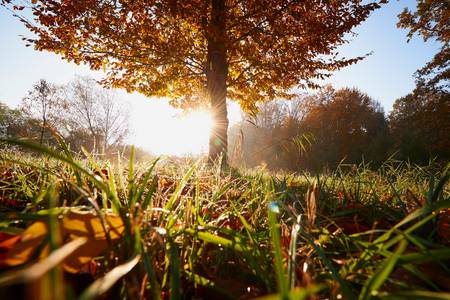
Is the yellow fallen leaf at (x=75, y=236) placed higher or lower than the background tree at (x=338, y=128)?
lower

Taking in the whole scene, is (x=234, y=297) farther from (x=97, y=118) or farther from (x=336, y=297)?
(x=97, y=118)

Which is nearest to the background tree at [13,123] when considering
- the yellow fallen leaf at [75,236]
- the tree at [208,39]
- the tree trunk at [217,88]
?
the tree at [208,39]

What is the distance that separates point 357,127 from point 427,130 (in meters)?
7.61

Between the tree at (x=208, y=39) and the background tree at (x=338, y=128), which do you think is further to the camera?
the background tree at (x=338, y=128)

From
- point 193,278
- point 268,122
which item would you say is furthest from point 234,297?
point 268,122

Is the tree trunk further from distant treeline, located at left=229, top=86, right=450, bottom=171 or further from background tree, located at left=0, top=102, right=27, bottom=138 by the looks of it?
background tree, located at left=0, top=102, right=27, bottom=138

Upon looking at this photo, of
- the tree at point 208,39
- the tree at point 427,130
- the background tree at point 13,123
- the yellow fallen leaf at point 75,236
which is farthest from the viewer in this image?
the background tree at point 13,123

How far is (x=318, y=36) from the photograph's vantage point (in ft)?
23.1

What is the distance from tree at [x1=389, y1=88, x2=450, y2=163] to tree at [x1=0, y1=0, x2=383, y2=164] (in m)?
8.13

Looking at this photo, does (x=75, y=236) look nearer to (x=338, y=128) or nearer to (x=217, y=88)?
(x=217, y=88)

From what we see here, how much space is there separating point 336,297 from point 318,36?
760cm

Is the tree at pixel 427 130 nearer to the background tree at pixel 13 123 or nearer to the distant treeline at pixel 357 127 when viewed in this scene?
the distant treeline at pixel 357 127

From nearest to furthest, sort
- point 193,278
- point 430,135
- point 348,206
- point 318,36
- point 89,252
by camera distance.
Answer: point 89,252
point 193,278
point 348,206
point 318,36
point 430,135

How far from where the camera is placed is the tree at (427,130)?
1567 cm
